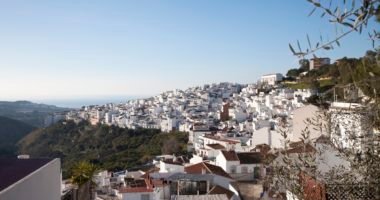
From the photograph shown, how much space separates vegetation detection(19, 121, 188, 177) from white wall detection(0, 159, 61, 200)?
116ft

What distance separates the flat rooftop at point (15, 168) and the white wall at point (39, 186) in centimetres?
16

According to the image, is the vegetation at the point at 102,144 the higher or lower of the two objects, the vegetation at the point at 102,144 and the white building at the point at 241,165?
the lower

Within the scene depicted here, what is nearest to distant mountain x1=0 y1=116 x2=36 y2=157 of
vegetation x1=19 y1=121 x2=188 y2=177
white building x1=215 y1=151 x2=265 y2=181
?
vegetation x1=19 y1=121 x2=188 y2=177

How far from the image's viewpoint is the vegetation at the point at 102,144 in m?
49.7

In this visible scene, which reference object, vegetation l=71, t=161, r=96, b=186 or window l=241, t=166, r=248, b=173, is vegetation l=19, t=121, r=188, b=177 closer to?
window l=241, t=166, r=248, b=173

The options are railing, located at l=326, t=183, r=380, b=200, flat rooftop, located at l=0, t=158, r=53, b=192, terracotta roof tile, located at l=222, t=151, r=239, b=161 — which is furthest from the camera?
terracotta roof tile, located at l=222, t=151, r=239, b=161

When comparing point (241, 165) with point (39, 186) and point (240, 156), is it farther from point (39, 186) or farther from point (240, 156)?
point (39, 186)

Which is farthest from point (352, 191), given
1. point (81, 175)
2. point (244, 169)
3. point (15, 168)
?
point (244, 169)

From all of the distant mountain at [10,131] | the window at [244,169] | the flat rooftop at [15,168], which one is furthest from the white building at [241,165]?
the distant mountain at [10,131]

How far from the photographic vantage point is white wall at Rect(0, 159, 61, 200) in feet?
22.0

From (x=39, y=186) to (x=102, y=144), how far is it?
188 ft

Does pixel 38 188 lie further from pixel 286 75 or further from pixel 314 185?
pixel 286 75

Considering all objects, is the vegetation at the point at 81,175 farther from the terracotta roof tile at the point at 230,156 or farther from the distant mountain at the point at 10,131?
the distant mountain at the point at 10,131

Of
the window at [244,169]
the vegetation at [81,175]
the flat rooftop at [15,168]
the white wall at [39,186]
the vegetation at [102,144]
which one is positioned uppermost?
the flat rooftop at [15,168]
